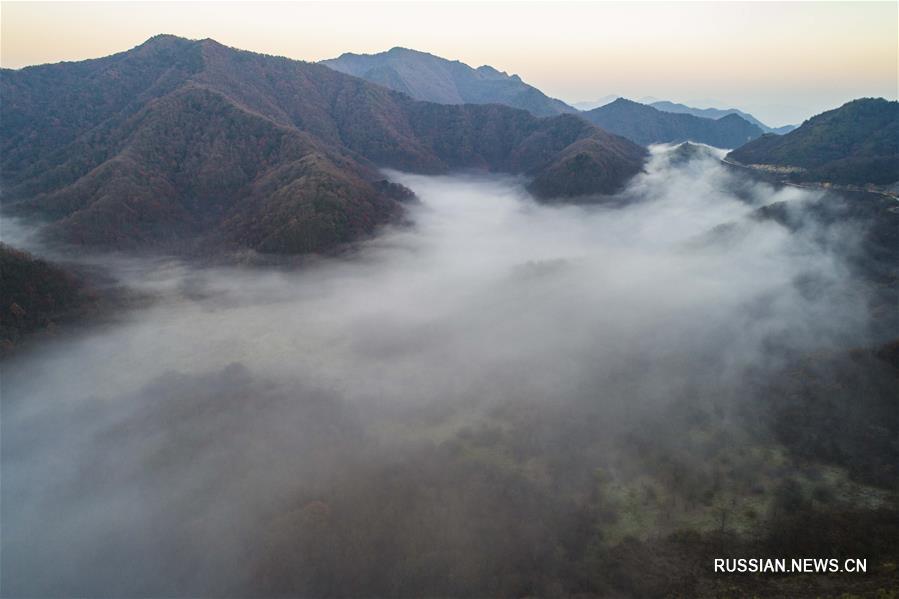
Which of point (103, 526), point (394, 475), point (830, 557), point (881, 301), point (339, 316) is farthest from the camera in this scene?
point (339, 316)

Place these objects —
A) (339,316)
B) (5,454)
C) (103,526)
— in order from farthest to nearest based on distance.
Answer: (339,316) → (5,454) → (103,526)

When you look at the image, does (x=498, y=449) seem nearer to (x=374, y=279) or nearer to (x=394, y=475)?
(x=394, y=475)

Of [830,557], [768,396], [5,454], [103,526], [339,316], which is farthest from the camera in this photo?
[339,316]

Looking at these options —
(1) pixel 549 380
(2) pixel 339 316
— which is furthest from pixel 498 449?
(2) pixel 339 316

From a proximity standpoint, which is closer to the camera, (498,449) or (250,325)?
(498,449)

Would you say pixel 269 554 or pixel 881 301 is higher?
pixel 881 301

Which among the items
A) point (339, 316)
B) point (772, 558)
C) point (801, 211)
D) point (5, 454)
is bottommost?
point (772, 558)

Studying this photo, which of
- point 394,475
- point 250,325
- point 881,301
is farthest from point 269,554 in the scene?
point 881,301

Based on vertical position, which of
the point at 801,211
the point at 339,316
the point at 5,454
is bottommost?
the point at 5,454

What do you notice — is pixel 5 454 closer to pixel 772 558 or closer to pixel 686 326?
pixel 772 558
